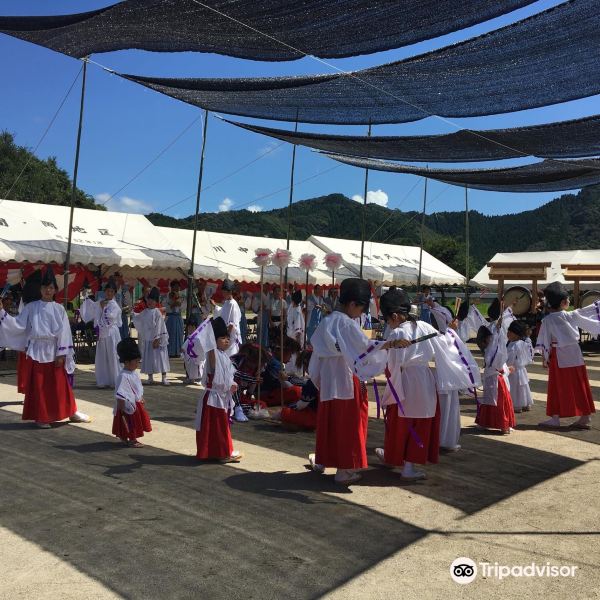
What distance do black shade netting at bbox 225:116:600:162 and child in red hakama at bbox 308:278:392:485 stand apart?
3565mm

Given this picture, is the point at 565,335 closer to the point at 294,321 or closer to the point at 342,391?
the point at 342,391

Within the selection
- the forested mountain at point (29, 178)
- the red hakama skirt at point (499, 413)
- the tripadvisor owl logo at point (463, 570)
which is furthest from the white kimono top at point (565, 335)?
the forested mountain at point (29, 178)

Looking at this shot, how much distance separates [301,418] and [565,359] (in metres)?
3.41

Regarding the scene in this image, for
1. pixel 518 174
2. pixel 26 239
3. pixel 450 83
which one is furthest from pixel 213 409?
pixel 26 239

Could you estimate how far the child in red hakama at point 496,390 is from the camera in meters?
7.44

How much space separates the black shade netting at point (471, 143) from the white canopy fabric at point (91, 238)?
19.8 ft

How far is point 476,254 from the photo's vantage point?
100 m

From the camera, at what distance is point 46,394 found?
24.1ft

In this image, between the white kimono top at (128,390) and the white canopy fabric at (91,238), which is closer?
the white kimono top at (128,390)

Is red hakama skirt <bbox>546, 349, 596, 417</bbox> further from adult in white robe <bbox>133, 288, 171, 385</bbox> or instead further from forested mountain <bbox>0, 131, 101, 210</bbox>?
forested mountain <bbox>0, 131, 101, 210</bbox>

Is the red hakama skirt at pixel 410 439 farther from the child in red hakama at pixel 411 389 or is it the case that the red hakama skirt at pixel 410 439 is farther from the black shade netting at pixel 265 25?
the black shade netting at pixel 265 25

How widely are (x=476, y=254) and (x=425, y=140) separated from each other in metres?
95.1

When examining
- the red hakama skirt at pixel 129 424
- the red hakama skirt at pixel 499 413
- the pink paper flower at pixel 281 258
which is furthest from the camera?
the pink paper flower at pixel 281 258

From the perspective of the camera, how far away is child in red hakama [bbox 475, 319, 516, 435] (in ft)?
24.4
